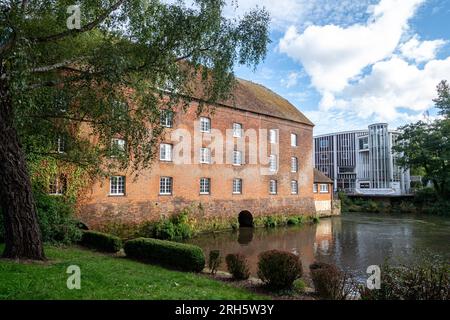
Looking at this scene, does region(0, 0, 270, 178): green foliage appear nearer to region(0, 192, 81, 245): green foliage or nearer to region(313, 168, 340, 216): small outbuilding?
region(0, 192, 81, 245): green foliage

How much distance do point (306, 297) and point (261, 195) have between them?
18.3 m

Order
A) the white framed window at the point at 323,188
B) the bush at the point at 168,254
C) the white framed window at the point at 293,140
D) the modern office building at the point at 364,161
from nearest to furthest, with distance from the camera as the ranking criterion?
1. the bush at the point at 168,254
2. the white framed window at the point at 293,140
3. the white framed window at the point at 323,188
4. the modern office building at the point at 364,161

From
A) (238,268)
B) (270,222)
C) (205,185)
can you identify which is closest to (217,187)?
(205,185)

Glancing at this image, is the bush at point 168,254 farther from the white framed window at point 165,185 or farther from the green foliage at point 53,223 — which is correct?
the white framed window at point 165,185

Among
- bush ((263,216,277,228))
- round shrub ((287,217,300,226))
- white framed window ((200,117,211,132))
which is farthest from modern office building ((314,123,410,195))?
white framed window ((200,117,211,132))

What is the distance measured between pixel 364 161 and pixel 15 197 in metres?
52.6

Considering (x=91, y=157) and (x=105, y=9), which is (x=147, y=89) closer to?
(x=105, y=9)

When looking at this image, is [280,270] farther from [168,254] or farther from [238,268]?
[168,254]

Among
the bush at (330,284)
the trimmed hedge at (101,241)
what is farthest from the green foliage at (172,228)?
the bush at (330,284)

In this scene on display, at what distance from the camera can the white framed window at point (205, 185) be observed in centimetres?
2173

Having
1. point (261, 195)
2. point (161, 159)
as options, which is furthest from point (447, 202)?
point (161, 159)

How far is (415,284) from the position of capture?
19.8 feet

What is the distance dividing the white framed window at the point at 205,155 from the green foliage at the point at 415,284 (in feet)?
52.3
